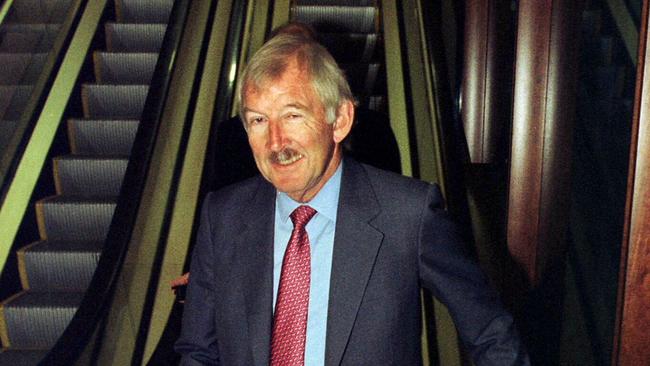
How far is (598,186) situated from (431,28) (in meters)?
1.59

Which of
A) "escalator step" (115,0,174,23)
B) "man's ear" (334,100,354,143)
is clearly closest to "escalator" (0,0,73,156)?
"escalator step" (115,0,174,23)

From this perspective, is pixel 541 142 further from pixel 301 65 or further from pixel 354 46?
pixel 354 46

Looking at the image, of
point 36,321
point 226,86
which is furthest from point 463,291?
point 226,86

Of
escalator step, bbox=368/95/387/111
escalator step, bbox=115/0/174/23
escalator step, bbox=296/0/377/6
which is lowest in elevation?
escalator step, bbox=368/95/387/111

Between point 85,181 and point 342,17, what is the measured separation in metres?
2.68

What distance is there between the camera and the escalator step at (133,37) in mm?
5785

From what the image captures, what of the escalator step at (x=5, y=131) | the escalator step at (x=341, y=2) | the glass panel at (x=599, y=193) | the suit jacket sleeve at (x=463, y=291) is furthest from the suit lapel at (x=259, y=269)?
the escalator step at (x=341, y=2)

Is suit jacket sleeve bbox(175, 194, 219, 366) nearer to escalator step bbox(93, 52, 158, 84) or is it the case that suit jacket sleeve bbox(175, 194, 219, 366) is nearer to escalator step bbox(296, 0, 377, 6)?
escalator step bbox(93, 52, 158, 84)

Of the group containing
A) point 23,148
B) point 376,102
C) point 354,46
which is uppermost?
point 354,46

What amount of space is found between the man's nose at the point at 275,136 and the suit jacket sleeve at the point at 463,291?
366mm

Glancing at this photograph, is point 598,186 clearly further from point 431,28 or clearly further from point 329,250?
point 329,250

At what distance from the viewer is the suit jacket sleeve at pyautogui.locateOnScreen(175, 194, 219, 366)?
163 centimetres

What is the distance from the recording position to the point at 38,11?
202 inches

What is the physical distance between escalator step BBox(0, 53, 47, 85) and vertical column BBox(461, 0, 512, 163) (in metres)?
3.10
